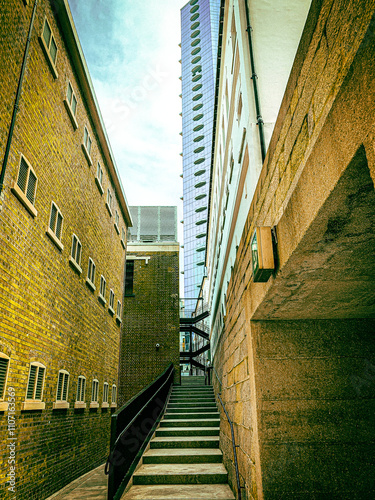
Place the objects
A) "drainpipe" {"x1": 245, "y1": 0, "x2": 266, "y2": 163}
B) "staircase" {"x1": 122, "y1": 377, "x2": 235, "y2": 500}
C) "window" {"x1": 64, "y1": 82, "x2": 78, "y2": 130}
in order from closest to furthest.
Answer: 1. "drainpipe" {"x1": 245, "y1": 0, "x2": 266, "y2": 163}
2. "staircase" {"x1": 122, "y1": 377, "x2": 235, "y2": 500}
3. "window" {"x1": 64, "y1": 82, "x2": 78, "y2": 130}

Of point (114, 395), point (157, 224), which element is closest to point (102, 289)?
point (114, 395)

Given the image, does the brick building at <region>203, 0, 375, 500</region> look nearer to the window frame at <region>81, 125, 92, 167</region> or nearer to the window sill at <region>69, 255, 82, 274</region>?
the window sill at <region>69, 255, 82, 274</region>

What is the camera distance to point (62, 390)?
7.72 metres

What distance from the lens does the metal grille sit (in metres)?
31.6

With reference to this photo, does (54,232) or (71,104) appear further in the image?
(71,104)

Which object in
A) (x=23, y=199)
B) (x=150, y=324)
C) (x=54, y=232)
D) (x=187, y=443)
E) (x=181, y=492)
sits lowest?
(x=181, y=492)

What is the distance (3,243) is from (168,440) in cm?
487

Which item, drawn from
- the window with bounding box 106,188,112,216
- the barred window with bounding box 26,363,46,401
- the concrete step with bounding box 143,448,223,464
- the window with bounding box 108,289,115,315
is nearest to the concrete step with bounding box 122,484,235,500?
the concrete step with bounding box 143,448,223,464

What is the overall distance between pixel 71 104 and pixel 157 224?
81.2 ft

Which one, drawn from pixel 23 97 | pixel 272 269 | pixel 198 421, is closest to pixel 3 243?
pixel 23 97

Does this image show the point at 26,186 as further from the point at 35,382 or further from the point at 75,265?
the point at 35,382

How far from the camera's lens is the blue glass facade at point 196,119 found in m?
66.4

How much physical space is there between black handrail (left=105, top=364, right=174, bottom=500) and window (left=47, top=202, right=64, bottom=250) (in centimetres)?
330

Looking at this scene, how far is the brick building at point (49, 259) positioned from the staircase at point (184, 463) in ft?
6.08
